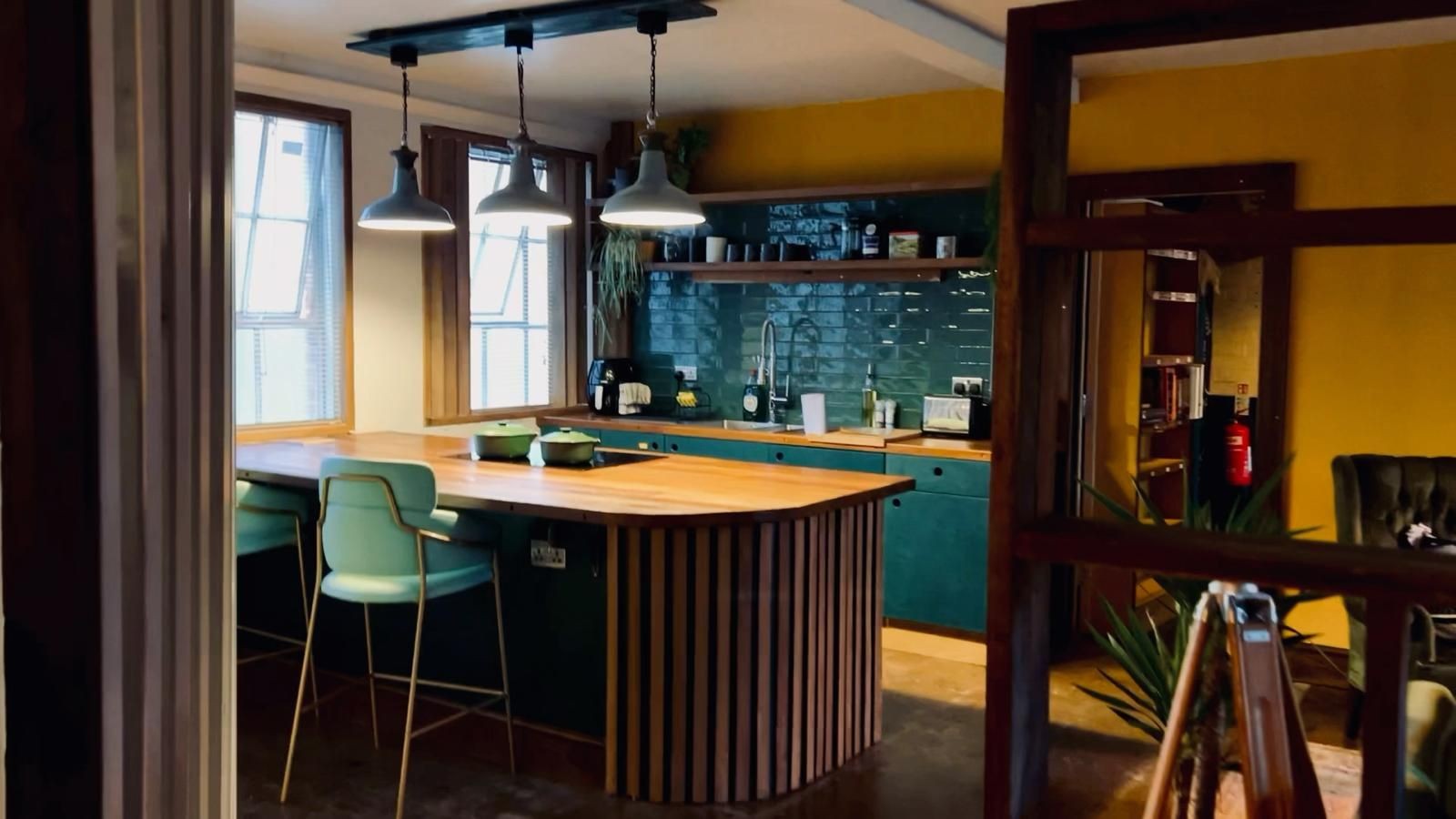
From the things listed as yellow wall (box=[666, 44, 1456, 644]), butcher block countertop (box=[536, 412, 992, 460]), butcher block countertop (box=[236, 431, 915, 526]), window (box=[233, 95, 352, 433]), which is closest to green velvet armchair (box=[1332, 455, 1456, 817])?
yellow wall (box=[666, 44, 1456, 644])

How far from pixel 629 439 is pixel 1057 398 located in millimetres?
4763

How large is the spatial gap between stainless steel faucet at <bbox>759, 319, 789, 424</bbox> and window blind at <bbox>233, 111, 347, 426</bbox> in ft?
7.11

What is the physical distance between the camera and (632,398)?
22.4ft

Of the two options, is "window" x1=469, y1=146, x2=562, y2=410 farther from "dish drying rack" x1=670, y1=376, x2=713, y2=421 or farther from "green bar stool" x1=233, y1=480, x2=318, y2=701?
"green bar stool" x1=233, y1=480, x2=318, y2=701

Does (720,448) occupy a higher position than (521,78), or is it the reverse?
(521,78)

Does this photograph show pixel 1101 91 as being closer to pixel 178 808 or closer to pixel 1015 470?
pixel 1015 470

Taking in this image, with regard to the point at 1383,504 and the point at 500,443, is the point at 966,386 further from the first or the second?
the point at 500,443

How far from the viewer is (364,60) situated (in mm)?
5508

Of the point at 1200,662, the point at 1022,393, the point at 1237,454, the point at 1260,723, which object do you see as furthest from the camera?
the point at 1237,454

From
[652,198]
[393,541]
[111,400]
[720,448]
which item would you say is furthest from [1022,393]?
[720,448]

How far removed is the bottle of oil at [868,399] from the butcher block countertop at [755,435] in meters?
0.36

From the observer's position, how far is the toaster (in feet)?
18.8

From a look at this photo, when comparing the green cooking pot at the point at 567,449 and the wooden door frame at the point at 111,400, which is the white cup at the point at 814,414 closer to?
the green cooking pot at the point at 567,449

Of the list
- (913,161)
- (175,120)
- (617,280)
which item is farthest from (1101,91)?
(175,120)
